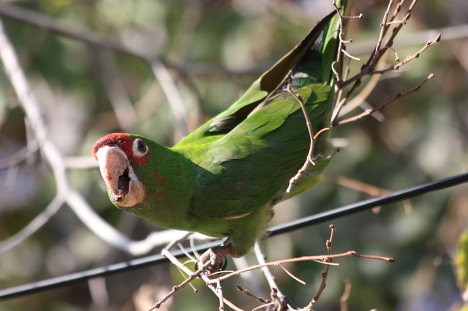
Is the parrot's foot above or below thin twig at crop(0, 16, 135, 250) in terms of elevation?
above

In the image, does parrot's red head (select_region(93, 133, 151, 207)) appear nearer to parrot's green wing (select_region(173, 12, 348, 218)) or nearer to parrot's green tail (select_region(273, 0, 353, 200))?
parrot's green wing (select_region(173, 12, 348, 218))

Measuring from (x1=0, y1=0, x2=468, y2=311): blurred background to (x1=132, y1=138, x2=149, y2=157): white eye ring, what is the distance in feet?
4.73

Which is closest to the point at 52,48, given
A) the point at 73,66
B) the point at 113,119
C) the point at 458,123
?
the point at 73,66

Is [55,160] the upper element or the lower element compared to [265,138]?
lower

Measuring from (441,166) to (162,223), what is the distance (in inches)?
109

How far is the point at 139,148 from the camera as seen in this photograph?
1.94 meters

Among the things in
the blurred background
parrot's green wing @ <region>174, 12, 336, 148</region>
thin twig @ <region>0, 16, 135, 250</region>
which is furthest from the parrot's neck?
the blurred background

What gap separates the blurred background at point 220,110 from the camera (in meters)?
4.11

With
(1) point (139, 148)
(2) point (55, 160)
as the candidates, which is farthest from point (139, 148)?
(2) point (55, 160)

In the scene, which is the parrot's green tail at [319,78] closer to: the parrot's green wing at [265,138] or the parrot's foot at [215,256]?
the parrot's green wing at [265,138]

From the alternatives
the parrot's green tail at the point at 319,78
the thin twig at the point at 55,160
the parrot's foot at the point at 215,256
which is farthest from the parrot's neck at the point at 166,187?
the thin twig at the point at 55,160

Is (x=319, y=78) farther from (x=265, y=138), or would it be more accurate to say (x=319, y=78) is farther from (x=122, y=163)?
(x=122, y=163)

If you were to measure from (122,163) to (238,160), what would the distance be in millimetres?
555

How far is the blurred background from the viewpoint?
4113 mm
